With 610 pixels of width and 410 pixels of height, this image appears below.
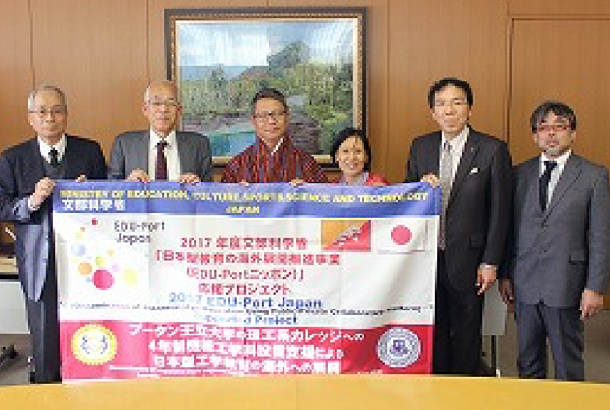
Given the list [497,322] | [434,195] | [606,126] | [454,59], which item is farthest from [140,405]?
[606,126]

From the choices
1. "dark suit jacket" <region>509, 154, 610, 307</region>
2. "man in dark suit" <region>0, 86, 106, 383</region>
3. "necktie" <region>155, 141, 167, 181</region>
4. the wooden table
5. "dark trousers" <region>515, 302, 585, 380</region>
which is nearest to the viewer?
the wooden table

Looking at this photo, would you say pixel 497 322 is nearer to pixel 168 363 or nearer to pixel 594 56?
pixel 168 363

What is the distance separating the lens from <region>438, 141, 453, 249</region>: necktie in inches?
125

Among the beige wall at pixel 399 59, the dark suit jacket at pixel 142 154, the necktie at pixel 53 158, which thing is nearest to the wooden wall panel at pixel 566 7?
the beige wall at pixel 399 59

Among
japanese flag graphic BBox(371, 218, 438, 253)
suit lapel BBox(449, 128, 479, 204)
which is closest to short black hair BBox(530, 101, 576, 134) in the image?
suit lapel BBox(449, 128, 479, 204)

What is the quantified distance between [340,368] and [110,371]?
1.00 meters

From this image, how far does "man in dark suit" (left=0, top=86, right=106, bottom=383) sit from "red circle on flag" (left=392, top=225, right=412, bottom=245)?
139cm

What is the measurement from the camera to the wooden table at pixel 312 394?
5.84ft

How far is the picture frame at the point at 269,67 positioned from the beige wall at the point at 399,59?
98mm

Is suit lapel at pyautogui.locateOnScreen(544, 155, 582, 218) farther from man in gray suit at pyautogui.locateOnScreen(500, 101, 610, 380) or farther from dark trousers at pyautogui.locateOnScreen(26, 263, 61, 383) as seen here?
dark trousers at pyautogui.locateOnScreen(26, 263, 61, 383)

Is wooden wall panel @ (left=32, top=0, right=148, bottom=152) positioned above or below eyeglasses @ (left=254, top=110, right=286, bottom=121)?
above

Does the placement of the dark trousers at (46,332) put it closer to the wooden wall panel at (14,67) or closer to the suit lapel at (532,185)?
the wooden wall panel at (14,67)

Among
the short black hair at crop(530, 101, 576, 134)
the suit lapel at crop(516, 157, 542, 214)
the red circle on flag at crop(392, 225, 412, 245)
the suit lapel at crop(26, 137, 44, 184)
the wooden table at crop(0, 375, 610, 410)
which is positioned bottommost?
the wooden table at crop(0, 375, 610, 410)

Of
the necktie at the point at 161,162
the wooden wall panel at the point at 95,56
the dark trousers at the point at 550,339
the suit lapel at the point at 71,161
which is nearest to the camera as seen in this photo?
the dark trousers at the point at 550,339
